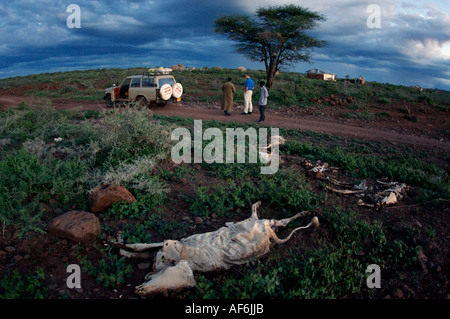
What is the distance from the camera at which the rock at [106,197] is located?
13.6 feet

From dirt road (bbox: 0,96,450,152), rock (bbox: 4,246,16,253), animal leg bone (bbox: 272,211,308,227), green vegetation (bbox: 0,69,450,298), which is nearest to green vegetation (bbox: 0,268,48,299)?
green vegetation (bbox: 0,69,450,298)

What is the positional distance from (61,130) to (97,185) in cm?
409

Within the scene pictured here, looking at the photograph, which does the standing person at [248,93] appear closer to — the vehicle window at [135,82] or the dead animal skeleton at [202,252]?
the vehicle window at [135,82]

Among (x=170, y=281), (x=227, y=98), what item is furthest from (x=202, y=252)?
(x=227, y=98)

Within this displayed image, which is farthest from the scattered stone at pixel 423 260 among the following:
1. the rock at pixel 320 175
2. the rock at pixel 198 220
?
the rock at pixel 198 220

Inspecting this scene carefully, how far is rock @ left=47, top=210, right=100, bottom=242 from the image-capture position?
11.4 feet

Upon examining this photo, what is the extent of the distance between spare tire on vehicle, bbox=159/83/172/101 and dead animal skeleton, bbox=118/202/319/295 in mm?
9413

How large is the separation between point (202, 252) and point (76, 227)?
155 cm

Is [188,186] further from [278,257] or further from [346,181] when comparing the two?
[346,181]

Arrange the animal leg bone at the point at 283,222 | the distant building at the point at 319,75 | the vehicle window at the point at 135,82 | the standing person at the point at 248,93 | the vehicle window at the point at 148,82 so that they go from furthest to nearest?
the distant building at the point at 319,75, the vehicle window at the point at 135,82, the vehicle window at the point at 148,82, the standing person at the point at 248,93, the animal leg bone at the point at 283,222

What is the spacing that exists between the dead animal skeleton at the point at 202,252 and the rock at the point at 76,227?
473 millimetres

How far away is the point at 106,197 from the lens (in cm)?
415

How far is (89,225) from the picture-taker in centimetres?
359

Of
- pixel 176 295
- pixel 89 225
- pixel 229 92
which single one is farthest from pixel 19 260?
pixel 229 92
